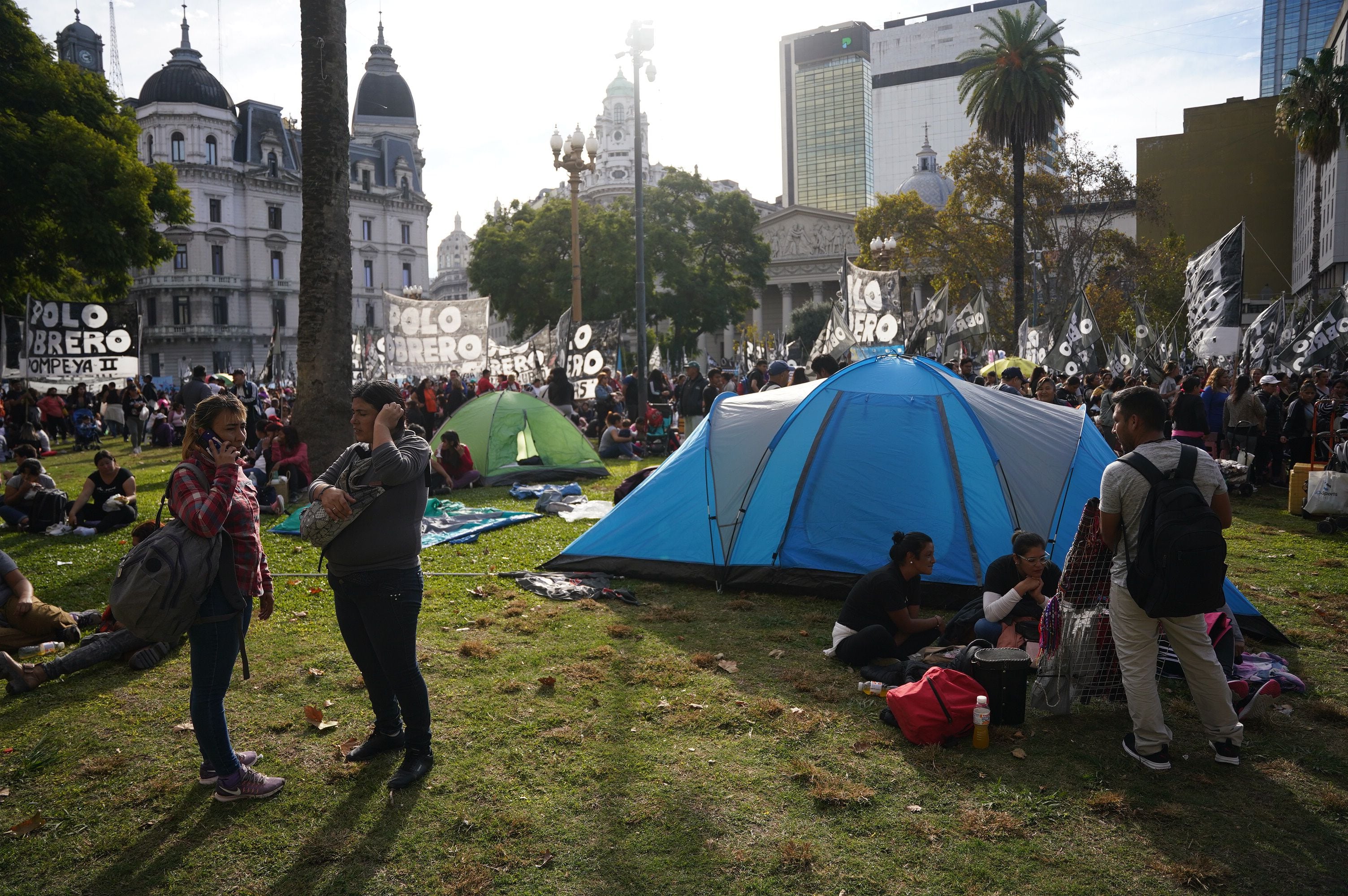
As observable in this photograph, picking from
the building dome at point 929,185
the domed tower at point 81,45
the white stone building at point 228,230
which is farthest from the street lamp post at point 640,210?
the building dome at point 929,185

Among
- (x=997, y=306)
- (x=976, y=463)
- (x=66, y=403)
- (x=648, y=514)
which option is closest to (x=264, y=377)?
(x=66, y=403)

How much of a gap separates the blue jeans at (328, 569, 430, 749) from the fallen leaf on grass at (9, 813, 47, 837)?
4.69 ft

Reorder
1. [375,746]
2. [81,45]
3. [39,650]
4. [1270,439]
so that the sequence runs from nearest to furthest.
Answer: [375,746], [39,650], [1270,439], [81,45]

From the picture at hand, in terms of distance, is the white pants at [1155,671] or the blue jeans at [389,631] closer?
the blue jeans at [389,631]

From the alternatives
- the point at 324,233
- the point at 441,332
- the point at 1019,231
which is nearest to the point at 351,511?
the point at 324,233

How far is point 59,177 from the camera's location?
2133cm

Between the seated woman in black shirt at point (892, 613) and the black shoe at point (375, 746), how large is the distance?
2799 mm

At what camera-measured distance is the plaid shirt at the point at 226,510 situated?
3893 millimetres

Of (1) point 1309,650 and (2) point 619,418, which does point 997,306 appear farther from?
(1) point 1309,650

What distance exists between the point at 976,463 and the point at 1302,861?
3.98 meters

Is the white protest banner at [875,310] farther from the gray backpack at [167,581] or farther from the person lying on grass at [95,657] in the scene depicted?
the gray backpack at [167,581]

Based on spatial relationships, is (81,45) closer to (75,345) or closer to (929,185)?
(75,345)

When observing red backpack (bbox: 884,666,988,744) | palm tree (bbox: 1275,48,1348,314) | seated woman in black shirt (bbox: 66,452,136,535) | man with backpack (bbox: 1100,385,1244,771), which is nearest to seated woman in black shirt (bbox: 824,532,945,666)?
red backpack (bbox: 884,666,988,744)

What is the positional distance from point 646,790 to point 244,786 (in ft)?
5.97
